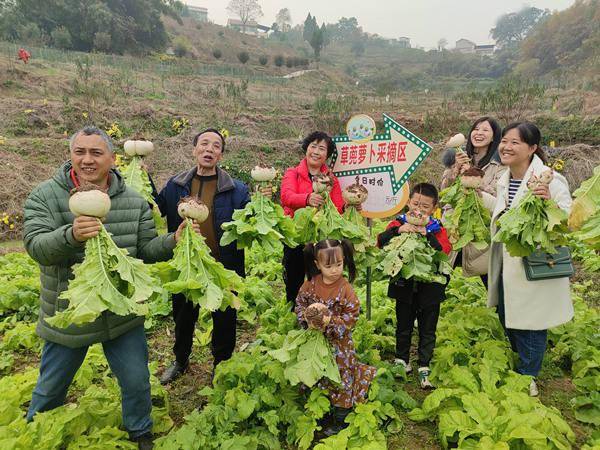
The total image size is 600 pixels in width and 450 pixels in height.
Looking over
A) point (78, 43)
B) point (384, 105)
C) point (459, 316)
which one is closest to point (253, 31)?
point (78, 43)

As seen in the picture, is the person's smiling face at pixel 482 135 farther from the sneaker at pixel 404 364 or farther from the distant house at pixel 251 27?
the distant house at pixel 251 27

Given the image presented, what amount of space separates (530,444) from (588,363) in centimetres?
146

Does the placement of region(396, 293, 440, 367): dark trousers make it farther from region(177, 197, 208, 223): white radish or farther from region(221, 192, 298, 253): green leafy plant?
region(177, 197, 208, 223): white radish

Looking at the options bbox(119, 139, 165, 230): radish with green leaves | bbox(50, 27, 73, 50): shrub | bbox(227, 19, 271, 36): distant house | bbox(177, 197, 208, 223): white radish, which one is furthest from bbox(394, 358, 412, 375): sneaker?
bbox(227, 19, 271, 36): distant house

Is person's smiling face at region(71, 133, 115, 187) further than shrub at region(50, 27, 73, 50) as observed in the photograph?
No

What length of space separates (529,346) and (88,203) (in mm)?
3749

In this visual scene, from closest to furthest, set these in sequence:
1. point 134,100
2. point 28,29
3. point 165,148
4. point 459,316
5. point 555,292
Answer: point 555,292
point 459,316
point 165,148
point 134,100
point 28,29

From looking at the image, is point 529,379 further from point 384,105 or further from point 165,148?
point 384,105

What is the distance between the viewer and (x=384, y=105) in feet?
87.1

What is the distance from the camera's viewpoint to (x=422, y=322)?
3.95 metres

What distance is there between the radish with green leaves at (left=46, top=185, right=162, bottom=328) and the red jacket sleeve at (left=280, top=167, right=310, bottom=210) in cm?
164

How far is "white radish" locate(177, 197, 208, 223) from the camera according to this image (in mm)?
2676

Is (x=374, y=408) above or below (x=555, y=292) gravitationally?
below

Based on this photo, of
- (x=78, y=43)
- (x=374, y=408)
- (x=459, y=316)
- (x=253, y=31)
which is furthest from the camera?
(x=253, y=31)
